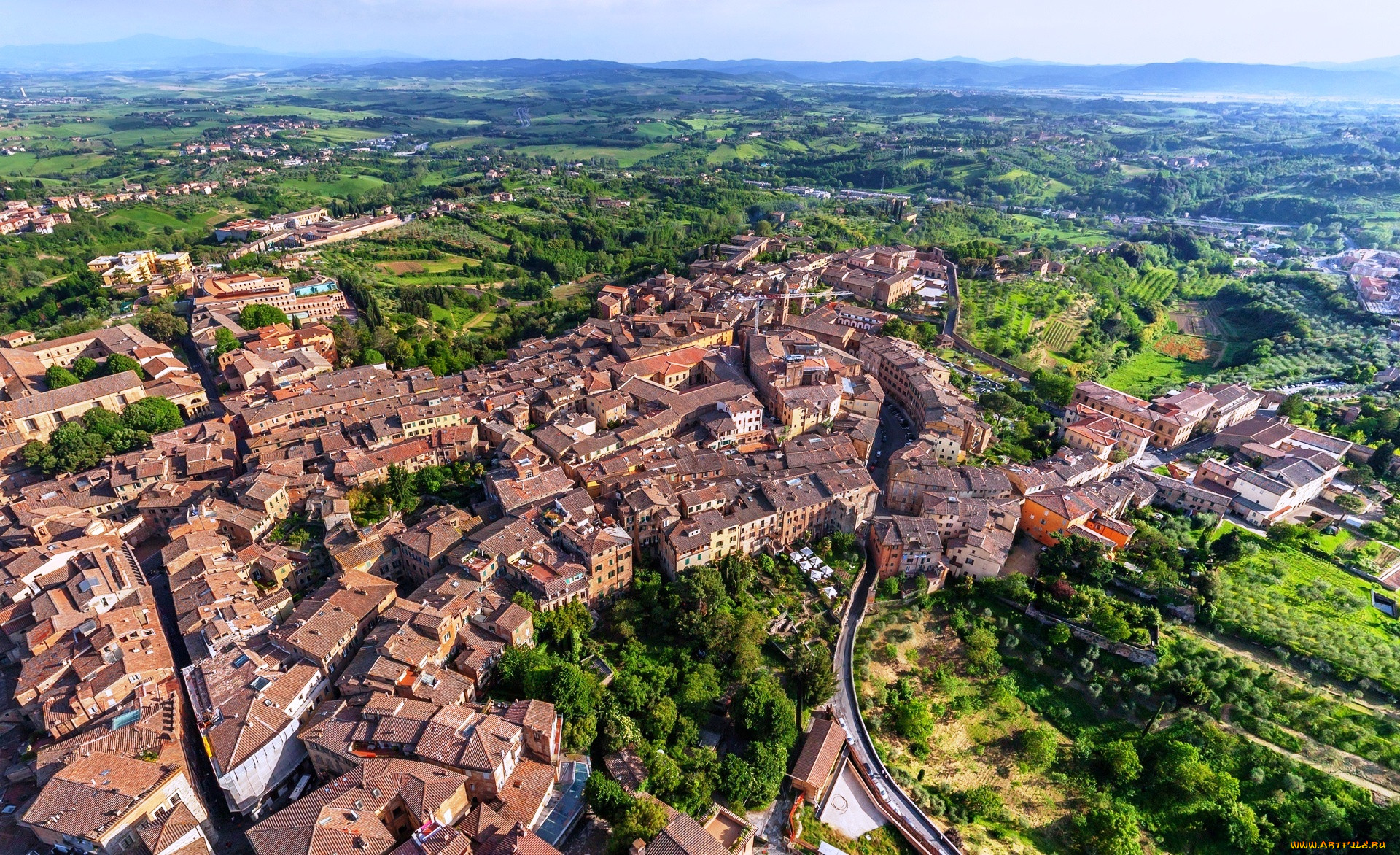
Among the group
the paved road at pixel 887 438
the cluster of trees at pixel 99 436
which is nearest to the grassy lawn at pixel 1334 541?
the paved road at pixel 887 438

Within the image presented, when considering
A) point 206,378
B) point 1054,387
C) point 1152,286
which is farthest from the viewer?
point 1152,286

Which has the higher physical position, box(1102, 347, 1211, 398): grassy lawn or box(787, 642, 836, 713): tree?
box(1102, 347, 1211, 398): grassy lawn

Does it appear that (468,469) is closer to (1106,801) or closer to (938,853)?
(938,853)

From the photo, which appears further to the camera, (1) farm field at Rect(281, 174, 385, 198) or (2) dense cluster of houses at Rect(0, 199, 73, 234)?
(1) farm field at Rect(281, 174, 385, 198)

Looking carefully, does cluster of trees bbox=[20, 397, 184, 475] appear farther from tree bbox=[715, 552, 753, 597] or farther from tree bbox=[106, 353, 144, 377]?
tree bbox=[715, 552, 753, 597]

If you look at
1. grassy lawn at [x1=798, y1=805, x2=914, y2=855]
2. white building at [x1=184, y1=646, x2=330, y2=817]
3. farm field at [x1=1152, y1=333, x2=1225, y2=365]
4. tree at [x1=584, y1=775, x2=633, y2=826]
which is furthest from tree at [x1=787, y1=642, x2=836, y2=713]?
farm field at [x1=1152, y1=333, x2=1225, y2=365]

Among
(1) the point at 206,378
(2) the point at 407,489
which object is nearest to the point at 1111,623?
(2) the point at 407,489

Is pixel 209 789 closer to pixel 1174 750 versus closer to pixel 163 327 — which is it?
pixel 1174 750
